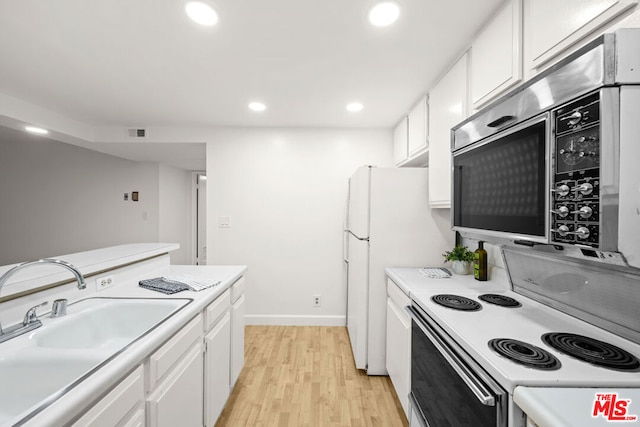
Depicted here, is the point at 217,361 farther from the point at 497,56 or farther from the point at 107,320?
the point at 497,56

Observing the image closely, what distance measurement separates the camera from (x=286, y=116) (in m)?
2.98

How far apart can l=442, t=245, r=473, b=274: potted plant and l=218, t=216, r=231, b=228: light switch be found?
245cm

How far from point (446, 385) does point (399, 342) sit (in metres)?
0.72

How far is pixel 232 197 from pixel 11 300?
2.33 m

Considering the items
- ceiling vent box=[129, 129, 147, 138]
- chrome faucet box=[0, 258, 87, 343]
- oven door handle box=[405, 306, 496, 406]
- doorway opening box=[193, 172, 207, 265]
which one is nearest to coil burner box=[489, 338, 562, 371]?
oven door handle box=[405, 306, 496, 406]

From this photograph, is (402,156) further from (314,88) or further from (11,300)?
(11,300)

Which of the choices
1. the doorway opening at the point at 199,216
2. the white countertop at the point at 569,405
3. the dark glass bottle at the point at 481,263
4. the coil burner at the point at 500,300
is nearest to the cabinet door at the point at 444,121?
the dark glass bottle at the point at 481,263

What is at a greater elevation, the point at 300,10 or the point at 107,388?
the point at 300,10

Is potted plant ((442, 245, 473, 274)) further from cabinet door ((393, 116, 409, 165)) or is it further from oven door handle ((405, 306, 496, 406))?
cabinet door ((393, 116, 409, 165))

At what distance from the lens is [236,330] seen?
80.8 inches

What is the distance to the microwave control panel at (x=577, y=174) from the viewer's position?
69 cm

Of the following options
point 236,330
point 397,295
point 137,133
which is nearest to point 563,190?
point 397,295

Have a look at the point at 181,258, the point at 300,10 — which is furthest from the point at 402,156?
the point at 181,258

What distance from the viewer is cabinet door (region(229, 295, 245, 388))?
6.49 ft
